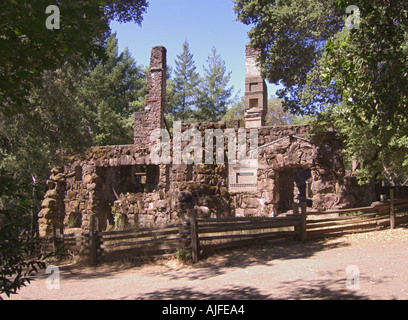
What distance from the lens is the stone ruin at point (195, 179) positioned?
497 inches

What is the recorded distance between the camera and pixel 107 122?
26312 millimetres

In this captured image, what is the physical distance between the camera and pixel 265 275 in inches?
284

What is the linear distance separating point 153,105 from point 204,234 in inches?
400

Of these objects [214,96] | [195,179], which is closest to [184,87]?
[214,96]

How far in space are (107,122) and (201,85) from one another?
13.9 metres

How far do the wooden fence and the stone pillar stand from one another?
9197 mm

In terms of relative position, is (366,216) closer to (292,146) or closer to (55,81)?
(292,146)

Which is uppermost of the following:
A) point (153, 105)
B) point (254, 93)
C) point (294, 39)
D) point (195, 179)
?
point (294, 39)

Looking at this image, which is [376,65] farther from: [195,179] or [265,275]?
[195,179]

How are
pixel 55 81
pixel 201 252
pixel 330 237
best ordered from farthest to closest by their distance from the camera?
pixel 55 81 → pixel 330 237 → pixel 201 252

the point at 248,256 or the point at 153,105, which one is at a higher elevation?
the point at 153,105
